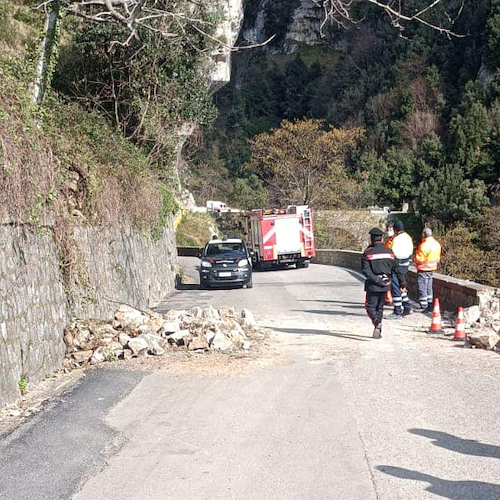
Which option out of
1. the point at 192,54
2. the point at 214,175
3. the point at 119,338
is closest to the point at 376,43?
the point at 214,175

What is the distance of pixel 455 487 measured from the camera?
5.34 metres

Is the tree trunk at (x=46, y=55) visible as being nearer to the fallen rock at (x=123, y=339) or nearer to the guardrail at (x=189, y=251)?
the fallen rock at (x=123, y=339)

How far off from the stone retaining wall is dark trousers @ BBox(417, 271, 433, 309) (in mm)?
6301

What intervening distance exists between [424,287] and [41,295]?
8.69 m

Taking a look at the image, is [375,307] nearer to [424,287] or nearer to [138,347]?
[424,287]

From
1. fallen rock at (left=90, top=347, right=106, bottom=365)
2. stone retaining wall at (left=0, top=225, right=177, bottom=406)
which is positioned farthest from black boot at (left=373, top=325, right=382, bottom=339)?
stone retaining wall at (left=0, top=225, right=177, bottom=406)

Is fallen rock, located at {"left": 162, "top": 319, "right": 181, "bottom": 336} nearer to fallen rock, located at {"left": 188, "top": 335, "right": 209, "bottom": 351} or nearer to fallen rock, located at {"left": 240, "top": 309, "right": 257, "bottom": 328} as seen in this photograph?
fallen rock, located at {"left": 188, "top": 335, "right": 209, "bottom": 351}

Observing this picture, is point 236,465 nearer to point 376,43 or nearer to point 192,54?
point 192,54

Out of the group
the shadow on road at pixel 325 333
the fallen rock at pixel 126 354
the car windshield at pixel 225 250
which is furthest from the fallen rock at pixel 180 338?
the car windshield at pixel 225 250

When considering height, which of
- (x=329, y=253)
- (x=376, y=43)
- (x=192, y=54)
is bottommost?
(x=329, y=253)

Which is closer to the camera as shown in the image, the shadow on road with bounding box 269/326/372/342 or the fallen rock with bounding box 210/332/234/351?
the fallen rock with bounding box 210/332/234/351

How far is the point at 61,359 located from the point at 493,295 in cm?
837

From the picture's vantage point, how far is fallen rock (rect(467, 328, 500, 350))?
36.9 ft

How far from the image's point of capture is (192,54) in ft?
78.8
